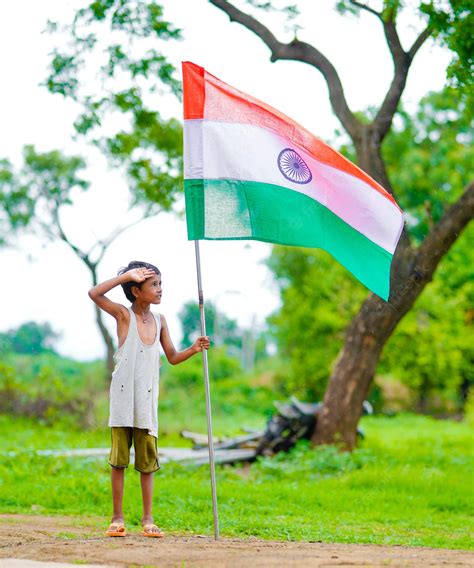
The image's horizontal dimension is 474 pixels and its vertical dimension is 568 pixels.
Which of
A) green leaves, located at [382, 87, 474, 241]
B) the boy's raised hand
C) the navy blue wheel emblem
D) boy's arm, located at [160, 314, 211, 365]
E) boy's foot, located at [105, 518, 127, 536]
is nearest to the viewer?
the boy's raised hand

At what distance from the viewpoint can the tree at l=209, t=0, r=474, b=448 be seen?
12.0 m

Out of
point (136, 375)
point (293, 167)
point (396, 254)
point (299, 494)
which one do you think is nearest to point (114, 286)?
point (136, 375)

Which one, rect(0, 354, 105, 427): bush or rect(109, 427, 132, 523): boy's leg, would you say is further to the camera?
rect(0, 354, 105, 427): bush

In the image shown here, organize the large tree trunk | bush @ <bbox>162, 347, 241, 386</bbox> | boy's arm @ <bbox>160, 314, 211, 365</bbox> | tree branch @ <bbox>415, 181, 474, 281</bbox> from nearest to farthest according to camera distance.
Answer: boy's arm @ <bbox>160, 314, 211, 365</bbox>
tree branch @ <bbox>415, 181, 474, 281</bbox>
the large tree trunk
bush @ <bbox>162, 347, 241, 386</bbox>

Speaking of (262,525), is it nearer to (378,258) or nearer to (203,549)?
(203,549)

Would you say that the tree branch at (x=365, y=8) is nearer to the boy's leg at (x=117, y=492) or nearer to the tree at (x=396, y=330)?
the boy's leg at (x=117, y=492)

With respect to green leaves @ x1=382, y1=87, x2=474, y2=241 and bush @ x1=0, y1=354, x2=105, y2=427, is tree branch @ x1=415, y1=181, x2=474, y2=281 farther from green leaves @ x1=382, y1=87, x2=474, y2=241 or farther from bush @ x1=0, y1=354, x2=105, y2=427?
green leaves @ x1=382, y1=87, x2=474, y2=241

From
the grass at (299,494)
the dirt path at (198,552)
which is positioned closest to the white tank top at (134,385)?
the dirt path at (198,552)

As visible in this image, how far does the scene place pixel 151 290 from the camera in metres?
5.88

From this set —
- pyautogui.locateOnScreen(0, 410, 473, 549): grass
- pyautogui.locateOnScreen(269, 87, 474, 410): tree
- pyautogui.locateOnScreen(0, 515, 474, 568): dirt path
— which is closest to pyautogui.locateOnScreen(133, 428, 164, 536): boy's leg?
pyautogui.locateOnScreen(0, 515, 474, 568): dirt path

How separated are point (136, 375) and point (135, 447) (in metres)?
0.47

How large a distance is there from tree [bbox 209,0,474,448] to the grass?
2.04 feet

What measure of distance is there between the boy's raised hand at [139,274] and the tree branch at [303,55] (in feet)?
22.8

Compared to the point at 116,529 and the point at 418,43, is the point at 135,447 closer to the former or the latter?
the point at 116,529
